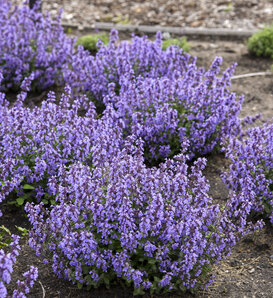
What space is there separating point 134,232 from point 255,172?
5.35 ft

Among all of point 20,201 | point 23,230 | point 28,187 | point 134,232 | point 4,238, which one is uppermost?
point 134,232

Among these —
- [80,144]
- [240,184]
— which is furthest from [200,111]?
[80,144]

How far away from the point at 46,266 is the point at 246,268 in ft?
5.61

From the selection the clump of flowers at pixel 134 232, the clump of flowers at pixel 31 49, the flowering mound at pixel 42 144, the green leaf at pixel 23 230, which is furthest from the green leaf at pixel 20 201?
the clump of flowers at pixel 31 49

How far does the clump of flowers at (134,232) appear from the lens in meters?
3.74

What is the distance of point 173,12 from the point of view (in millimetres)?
10203

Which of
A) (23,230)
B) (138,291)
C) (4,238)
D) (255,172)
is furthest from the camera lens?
(255,172)

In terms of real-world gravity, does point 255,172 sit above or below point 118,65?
below

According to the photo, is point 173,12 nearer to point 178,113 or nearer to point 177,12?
point 177,12

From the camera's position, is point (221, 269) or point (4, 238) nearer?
point (221, 269)

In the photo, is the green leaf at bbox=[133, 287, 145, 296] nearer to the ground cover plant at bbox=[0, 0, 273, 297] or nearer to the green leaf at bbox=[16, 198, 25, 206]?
the ground cover plant at bbox=[0, 0, 273, 297]

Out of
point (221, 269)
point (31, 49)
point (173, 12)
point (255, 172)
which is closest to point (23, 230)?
point (221, 269)

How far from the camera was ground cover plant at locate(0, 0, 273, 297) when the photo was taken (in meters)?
3.80

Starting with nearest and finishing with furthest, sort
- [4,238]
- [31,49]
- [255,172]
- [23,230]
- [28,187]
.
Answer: [23,230] → [4,238] → [28,187] → [255,172] → [31,49]
